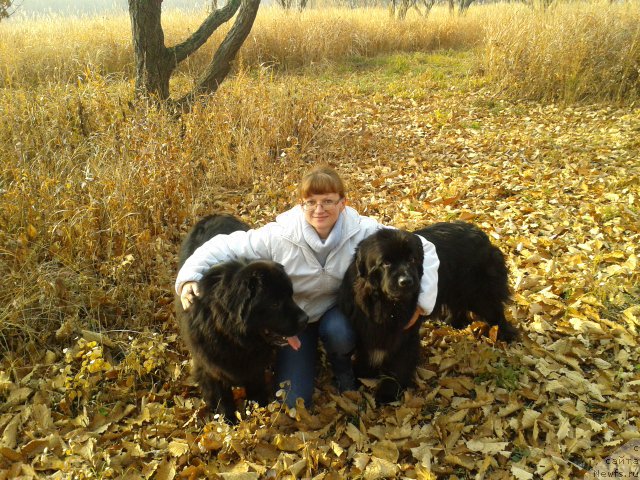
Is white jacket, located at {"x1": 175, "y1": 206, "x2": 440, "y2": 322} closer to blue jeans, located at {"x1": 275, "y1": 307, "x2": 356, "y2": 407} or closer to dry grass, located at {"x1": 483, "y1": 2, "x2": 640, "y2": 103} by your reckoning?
blue jeans, located at {"x1": 275, "y1": 307, "x2": 356, "y2": 407}

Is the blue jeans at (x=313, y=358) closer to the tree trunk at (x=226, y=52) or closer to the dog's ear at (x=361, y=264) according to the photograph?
the dog's ear at (x=361, y=264)

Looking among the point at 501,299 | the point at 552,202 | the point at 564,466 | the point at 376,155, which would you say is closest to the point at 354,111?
the point at 376,155

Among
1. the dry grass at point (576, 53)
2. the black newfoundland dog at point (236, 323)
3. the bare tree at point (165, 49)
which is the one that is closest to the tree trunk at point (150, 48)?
the bare tree at point (165, 49)

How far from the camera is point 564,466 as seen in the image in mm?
2326

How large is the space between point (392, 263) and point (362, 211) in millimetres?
2560

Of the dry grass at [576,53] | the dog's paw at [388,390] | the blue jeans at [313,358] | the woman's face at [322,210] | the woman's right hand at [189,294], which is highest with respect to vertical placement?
the dry grass at [576,53]

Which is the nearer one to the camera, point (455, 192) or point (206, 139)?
point (455, 192)

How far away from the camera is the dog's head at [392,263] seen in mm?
2469

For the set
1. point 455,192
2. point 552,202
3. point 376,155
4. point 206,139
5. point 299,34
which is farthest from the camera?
point 299,34

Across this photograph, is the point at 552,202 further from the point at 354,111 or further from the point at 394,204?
the point at 354,111

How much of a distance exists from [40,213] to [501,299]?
359 cm

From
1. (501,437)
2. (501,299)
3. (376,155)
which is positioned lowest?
(501,437)

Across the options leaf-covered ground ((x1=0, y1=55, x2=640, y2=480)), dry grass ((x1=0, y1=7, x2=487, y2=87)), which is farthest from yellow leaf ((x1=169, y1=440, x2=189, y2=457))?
dry grass ((x1=0, y1=7, x2=487, y2=87))

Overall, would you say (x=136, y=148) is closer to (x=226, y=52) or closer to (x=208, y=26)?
(x=226, y=52)
